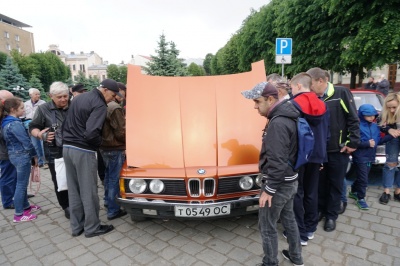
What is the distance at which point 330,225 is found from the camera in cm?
350

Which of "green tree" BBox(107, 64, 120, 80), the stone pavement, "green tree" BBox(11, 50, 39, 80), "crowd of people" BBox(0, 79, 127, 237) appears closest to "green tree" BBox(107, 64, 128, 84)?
"green tree" BBox(107, 64, 120, 80)

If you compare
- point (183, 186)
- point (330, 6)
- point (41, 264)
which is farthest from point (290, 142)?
point (330, 6)

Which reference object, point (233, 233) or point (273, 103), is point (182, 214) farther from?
point (273, 103)

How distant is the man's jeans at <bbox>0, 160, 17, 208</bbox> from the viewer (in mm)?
4293

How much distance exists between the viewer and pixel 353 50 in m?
10.6

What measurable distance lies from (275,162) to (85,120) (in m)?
2.44

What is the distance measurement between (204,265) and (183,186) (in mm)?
905

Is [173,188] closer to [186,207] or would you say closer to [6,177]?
[186,207]

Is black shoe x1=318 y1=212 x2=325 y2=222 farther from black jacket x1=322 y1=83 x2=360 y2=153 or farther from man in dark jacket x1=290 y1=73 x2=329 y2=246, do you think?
black jacket x1=322 y1=83 x2=360 y2=153

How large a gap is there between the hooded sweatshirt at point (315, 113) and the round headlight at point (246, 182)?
0.75 metres

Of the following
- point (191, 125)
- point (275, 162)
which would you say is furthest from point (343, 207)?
point (191, 125)

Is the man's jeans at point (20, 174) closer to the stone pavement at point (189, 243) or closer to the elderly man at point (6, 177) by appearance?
the elderly man at point (6, 177)

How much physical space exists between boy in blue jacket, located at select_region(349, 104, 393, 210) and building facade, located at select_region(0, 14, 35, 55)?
68.7 m

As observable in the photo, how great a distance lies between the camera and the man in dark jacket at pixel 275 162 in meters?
2.24
